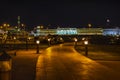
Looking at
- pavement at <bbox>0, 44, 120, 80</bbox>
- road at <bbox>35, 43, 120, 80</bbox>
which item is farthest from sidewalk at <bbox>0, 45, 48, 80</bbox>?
road at <bbox>35, 43, 120, 80</bbox>

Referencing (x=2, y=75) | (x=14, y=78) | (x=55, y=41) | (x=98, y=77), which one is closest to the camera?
(x=2, y=75)

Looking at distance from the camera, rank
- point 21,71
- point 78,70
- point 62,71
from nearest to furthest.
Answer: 1. point 21,71
2. point 62,71
3. point 78,70

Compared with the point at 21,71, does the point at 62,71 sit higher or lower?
lower

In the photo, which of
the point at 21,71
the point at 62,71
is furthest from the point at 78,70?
the point at 21,71

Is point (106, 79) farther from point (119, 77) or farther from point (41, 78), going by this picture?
point (41, 78)

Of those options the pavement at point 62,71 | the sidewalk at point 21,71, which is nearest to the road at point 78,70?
the pavement at point 62,71

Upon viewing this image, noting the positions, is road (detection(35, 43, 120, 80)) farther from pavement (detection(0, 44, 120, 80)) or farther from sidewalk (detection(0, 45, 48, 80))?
sidewalk (detection(0, 45, 48, 80))

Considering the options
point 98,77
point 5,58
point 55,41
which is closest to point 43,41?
point 55,41

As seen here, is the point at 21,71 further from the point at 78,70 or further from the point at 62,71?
the point at 78,70

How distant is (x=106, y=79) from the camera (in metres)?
17.4

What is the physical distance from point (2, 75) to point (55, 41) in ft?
294

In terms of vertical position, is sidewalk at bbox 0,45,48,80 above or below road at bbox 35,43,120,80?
above

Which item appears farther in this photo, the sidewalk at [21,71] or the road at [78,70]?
the road at [78,70]

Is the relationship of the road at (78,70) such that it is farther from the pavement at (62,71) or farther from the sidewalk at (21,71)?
the sidewalk at (21,71)
